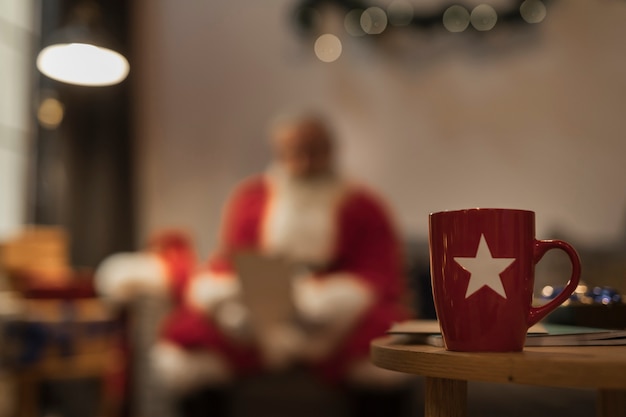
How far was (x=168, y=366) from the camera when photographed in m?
1.84

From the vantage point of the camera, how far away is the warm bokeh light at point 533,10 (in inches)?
97.5

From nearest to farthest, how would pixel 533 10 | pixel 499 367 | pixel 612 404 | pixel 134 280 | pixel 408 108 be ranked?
pixel 499 367, pixel 612 404, pixel 134 280, pixel 533 10, pixel 408 108

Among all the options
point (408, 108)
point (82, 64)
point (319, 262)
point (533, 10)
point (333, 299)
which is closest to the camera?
point (82, 64)

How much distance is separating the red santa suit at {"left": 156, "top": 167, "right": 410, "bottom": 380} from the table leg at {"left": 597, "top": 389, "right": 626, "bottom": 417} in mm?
1042

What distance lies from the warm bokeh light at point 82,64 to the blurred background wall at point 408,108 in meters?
1.15

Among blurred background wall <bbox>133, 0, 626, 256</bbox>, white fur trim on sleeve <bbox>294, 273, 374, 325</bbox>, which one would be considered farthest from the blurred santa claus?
blurred background wall <bbox>133, 0, 626, 256</bbox>

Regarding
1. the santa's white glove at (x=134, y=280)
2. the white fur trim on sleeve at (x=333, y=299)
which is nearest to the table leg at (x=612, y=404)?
the white fur trim on sleeve at (x=333, y=299)

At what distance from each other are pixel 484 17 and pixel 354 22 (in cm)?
47

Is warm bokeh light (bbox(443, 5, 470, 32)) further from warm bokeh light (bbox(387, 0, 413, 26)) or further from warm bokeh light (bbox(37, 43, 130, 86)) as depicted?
warm bokeh light (bbox(37, 43, 130, 86))

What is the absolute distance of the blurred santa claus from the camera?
5.64 ft

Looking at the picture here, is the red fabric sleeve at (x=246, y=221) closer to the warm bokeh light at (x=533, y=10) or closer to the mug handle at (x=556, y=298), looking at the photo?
the warm bokeh light at (x=533, y=10)

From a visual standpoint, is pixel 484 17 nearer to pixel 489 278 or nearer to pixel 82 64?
pixel 82 64

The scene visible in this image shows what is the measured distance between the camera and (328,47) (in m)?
2.69

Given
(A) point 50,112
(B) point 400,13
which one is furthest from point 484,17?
(A) point 50,112
